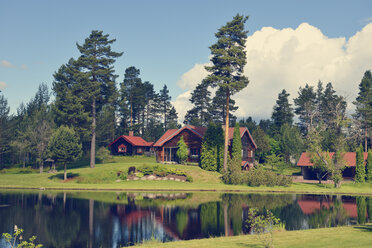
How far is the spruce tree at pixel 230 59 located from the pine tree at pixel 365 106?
115ft

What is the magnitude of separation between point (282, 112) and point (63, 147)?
232ft

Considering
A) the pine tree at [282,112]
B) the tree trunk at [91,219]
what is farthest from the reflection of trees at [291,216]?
the pine tree at [282,112]

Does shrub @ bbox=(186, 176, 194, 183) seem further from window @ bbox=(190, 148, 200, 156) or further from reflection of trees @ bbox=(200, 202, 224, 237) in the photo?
reflection of trees @ bbox=(200, 202, 224, 237)

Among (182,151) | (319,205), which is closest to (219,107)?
(182,151)

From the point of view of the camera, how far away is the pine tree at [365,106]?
243 feet

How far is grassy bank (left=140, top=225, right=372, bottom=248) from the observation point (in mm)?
14002

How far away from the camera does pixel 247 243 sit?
48.1ft

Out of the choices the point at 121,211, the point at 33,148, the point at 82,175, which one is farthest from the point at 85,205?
the point at 33,148

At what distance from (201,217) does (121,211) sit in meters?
6.39

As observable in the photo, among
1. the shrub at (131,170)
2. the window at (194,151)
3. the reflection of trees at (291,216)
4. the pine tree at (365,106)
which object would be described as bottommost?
the reflection of trees at (291,216)

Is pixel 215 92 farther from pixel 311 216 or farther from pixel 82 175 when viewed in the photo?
pixel 311 216

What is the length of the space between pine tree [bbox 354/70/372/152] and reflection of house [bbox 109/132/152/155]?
49.9 metres

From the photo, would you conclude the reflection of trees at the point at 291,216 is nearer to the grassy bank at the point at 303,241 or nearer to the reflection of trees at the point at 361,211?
the reflection of trees at the point at 361,211

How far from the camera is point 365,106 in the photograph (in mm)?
76438
